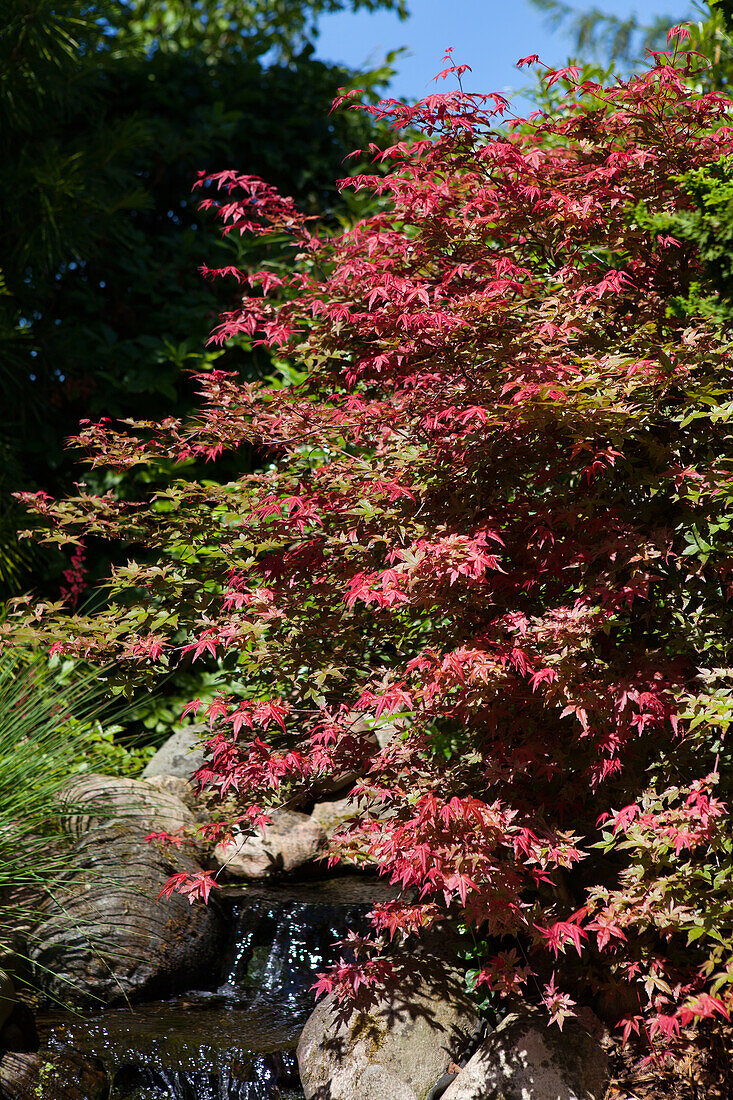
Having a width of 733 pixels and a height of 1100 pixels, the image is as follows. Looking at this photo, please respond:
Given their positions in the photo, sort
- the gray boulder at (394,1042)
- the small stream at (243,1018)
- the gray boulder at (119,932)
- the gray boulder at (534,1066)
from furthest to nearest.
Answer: the gray boulder at (119,932), the small stream at (243,1018), the gray boulder at (394,1042), the gray boulder at (534,1066)

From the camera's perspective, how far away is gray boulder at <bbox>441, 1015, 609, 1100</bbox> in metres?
3.23

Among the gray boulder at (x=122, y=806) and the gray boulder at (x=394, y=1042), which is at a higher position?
the gray boulder at (x=122, y=806)

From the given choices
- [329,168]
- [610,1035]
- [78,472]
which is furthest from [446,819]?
[329,168]

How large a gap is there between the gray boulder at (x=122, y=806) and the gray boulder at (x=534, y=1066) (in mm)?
1978

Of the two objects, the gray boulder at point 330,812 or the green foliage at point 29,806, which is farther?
the gray boulder at point 330,812

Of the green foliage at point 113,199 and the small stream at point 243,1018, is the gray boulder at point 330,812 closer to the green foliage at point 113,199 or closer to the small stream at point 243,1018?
the small stream at point 243,1018

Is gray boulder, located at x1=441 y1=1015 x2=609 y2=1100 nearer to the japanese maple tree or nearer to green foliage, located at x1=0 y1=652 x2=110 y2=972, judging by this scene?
the japanese maple tree

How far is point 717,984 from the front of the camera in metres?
2.71

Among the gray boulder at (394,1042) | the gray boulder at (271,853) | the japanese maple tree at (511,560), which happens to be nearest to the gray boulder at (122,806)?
the gray boulder at (271,853)

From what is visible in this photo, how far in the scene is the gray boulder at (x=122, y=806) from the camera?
4680 millimetres

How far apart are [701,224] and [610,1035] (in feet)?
9.77

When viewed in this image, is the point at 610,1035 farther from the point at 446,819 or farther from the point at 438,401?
the point at 438,401

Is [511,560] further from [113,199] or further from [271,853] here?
[113,199]

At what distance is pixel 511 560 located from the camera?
11.1 feet
